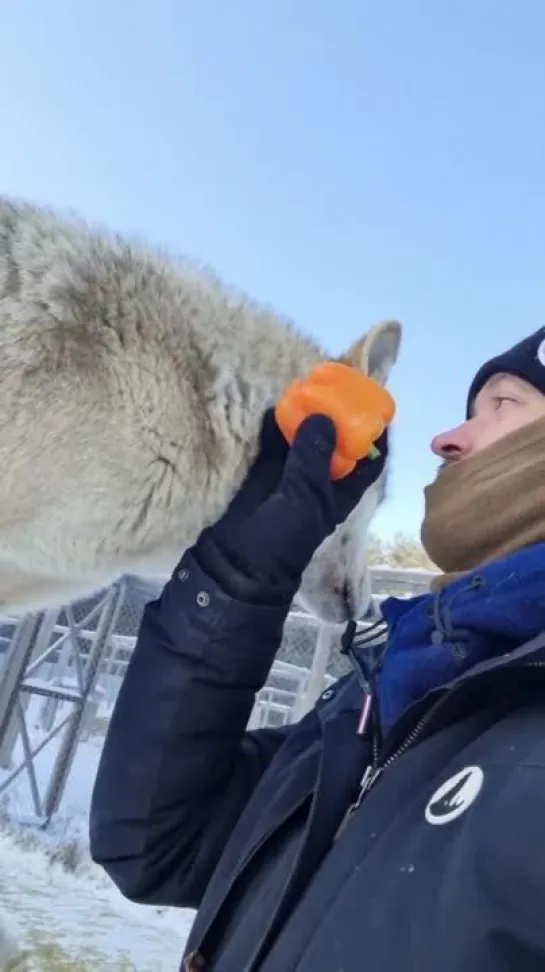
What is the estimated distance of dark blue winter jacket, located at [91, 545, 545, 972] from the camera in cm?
94

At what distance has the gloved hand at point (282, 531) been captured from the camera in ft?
5.90

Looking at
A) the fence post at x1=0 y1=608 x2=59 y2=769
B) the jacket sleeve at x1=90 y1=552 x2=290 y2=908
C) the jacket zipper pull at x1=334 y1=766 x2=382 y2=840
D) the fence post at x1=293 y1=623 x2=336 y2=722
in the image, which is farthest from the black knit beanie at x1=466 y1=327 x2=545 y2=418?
the fence post at x1=0 y1=608 x2=59 y2=769

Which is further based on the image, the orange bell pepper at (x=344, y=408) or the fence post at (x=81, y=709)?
the fence post at (x=81, y=709)

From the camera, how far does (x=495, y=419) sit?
1763mm

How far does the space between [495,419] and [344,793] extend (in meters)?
0.86

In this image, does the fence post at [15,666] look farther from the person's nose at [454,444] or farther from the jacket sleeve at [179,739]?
the person's nose at [454,444]

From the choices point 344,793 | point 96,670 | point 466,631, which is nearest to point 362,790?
point 344,793

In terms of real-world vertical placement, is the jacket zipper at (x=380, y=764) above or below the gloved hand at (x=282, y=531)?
below

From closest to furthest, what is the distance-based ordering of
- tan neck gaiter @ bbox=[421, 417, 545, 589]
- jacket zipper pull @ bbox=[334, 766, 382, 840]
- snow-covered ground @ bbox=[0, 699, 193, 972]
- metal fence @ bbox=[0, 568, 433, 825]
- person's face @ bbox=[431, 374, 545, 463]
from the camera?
jacket zipper pull @ bbox=[334, 766, 382, 840]
tan neck gaiter @ bbox=[421, 417, 545, 589]
person's face @ bbox=[431, 374, 545, 463]
snow-covered ground @ bbox=[0, 699, 193, 972]
metal fence @ bbox=[0, 568, 433, 825]

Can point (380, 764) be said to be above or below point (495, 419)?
below

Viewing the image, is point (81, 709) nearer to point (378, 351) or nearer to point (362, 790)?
point (378, 351)

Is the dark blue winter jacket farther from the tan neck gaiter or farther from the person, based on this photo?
the tan neck gaiter

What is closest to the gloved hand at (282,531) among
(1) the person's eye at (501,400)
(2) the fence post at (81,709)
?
(1) the person's eye at (501,400)

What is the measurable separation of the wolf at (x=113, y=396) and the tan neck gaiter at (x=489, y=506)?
724mm
